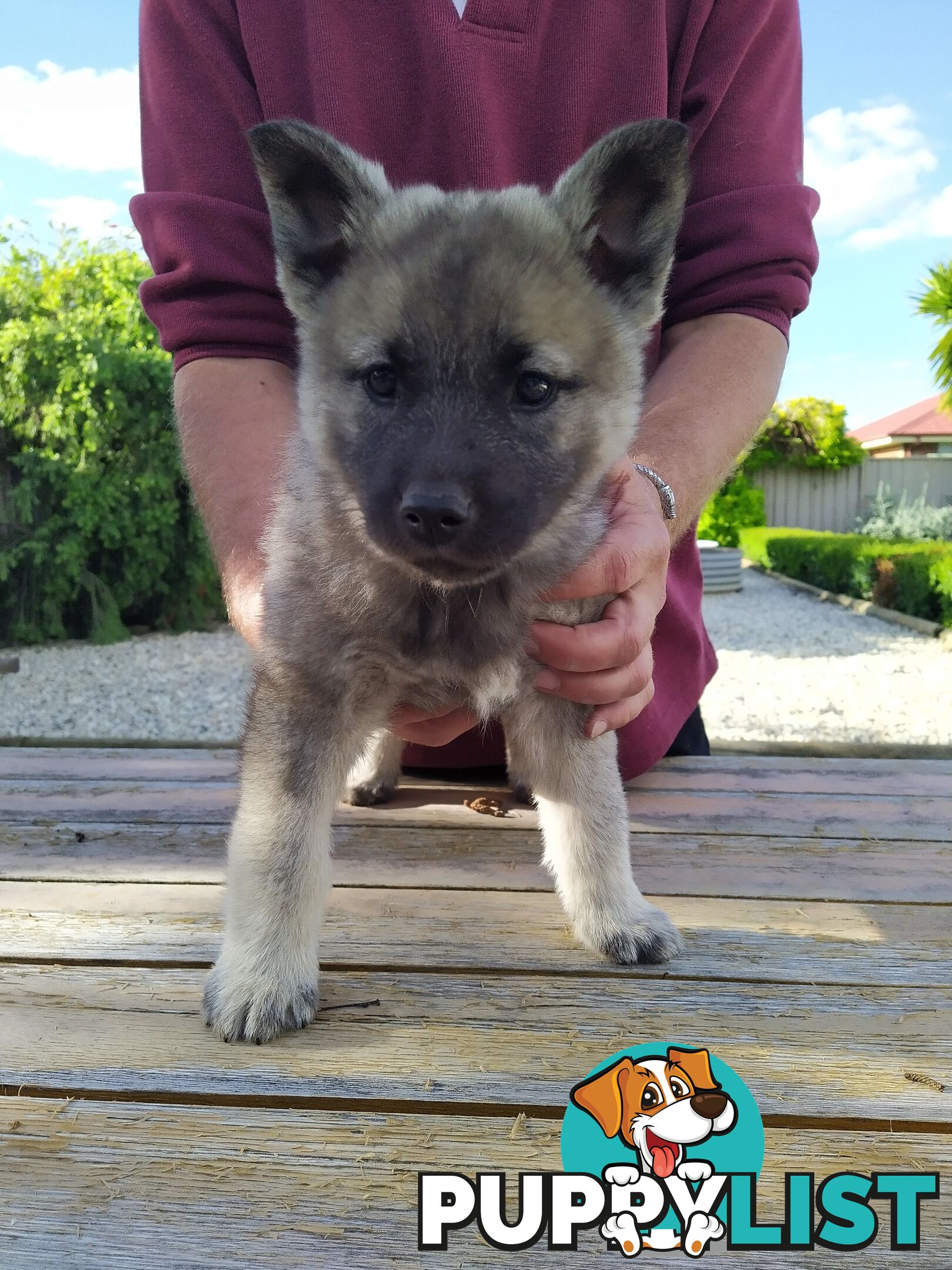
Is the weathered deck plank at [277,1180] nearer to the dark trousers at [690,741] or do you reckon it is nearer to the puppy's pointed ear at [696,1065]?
the puppy's pointed ear at [696,1065]

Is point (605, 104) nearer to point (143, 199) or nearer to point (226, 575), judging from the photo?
point (143, 199)

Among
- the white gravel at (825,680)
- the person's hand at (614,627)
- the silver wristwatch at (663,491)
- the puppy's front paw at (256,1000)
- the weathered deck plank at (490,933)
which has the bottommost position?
the white gravel at (825,680)

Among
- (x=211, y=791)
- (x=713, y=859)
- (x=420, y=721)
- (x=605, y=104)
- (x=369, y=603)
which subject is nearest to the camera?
(x=369, y=603)

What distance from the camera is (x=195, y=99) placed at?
3.24 metres

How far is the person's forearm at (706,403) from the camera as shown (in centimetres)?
303

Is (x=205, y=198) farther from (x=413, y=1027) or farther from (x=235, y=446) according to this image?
(x=413, y=1027)

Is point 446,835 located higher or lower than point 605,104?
lower

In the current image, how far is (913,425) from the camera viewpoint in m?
41.4

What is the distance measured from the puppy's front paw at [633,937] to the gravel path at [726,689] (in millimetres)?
5179

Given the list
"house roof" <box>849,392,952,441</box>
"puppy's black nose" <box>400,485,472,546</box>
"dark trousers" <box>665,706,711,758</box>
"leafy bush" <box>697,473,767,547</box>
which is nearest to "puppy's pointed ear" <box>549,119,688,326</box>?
"puppy's black nose" <box>400,485,472,546</box>

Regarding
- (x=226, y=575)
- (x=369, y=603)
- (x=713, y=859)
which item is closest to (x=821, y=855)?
(x=713, y=859)

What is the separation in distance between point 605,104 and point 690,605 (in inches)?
67.6

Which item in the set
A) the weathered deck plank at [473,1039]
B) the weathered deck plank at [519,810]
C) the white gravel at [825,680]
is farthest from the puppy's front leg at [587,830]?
the white gravel at [825,680]

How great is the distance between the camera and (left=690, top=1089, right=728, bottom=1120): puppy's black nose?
1.60 metres
